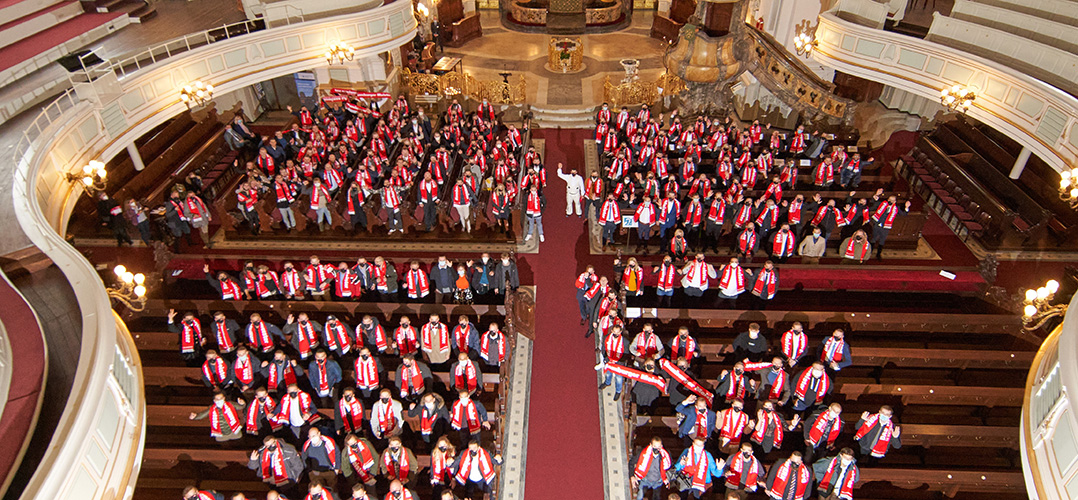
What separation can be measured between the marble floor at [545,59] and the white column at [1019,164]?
35.3 ft

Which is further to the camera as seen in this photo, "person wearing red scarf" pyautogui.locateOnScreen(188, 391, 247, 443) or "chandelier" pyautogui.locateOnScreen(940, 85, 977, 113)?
"chandelier" pyautogui.locateOnScreen(940, 85, 977, 113)

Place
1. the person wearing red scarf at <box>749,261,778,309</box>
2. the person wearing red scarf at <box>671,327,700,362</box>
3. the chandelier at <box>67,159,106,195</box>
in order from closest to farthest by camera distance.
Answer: the person wearing red scarf at <box>671,327,700,362</box>, the person wearing red scarf at <box>749,261,778,309</box>, the chandelier at <box>67,159,106,195</box>

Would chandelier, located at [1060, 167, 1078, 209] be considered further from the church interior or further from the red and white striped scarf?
the red and white striped scarf

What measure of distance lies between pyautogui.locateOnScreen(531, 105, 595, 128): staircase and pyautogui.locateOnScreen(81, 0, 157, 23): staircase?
431 inches

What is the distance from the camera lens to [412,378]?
8.00m

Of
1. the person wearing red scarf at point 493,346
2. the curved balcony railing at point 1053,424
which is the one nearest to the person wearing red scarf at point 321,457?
the person wearing red scarf at point 493,346

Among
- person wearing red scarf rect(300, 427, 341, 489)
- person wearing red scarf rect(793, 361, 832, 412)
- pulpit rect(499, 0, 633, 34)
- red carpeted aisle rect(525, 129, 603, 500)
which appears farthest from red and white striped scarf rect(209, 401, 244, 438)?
pulpit rect(499, 0, 633, 34)

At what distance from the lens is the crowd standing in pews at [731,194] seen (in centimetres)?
1138

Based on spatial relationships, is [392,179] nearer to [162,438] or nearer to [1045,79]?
[162,438]

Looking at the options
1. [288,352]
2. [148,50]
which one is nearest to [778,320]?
[288,352]

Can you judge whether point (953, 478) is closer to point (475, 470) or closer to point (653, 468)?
point (653, 468)

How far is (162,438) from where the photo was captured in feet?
25.6

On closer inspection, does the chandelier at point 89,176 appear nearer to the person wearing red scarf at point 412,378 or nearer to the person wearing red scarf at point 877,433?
the person wearing red scarf at point 412,378

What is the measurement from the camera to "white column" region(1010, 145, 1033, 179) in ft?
43.4
